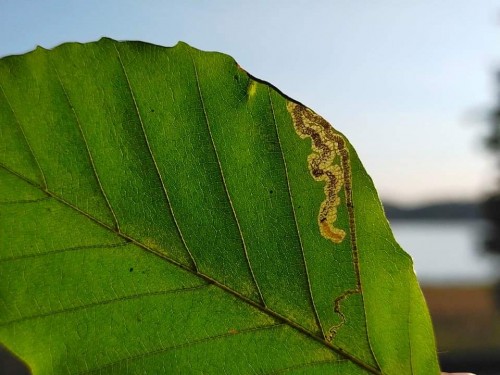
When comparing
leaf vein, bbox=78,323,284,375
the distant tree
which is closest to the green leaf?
leaf vein, bbox=78,323,284,375

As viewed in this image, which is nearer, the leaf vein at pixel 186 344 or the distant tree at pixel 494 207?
the leaf vein at pixel 186 344

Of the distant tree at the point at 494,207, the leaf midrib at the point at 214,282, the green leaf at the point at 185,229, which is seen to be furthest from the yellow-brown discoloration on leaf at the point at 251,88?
the distant tree at the point at 494,207

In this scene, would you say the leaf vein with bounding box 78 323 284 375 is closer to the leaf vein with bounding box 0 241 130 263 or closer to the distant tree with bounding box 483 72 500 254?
the leaf vein with bounding box 0 241 130 263

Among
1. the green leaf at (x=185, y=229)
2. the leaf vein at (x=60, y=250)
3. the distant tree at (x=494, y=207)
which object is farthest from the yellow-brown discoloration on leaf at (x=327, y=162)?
the distant tree at (x=494, y=207)

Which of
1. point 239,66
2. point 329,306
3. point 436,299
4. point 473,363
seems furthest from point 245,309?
point 436,299

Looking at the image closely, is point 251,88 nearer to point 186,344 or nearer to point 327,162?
point 327,162

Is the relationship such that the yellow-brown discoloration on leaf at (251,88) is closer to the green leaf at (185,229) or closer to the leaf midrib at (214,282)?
the green leaf at (185,229)

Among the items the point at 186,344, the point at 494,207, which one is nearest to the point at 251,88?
the point at 186,344

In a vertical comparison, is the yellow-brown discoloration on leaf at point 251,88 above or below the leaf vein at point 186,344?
above
